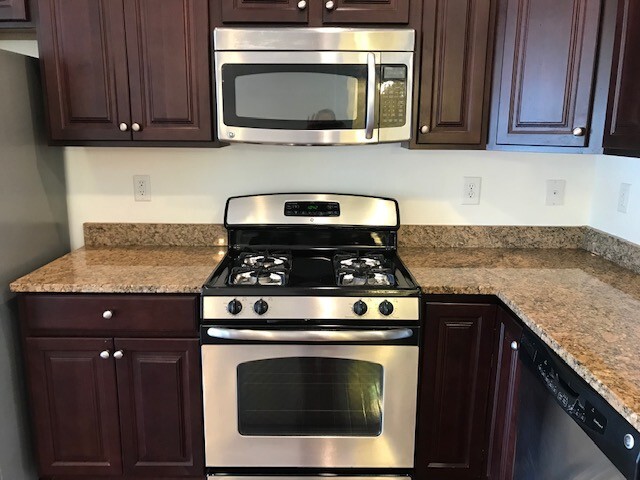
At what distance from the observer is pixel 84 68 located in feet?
6.25

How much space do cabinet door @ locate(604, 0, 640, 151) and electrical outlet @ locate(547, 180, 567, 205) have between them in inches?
22.8

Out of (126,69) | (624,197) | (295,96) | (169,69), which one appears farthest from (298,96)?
(624,197)

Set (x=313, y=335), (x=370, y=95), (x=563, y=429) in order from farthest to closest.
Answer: (x=370, y=95) → (x=313, y=335) → (x=563, y=429)

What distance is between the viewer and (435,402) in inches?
72.1

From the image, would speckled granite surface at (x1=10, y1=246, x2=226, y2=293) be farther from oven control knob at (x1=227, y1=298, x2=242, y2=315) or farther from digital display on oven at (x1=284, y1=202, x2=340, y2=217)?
digital display on oven at (x1=284, y1=202, x2=340, y2=217)

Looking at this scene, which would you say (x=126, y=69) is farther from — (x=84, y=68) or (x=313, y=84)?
(x=313, y=84)

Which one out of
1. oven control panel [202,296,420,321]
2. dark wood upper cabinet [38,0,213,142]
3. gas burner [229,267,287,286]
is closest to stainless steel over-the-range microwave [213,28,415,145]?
dark wood upper cabinet [38,0,213,142]

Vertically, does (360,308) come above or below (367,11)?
below

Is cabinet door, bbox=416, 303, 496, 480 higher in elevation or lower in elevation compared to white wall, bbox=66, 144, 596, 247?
lower

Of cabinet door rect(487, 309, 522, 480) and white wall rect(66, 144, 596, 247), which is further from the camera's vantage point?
white wall rect(66, 144, 596, 247)

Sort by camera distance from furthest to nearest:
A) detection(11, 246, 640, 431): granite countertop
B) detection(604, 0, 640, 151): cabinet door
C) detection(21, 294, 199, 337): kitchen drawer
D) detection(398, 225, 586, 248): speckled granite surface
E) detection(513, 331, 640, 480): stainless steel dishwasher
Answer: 1. detection(398, 225, 586, 248): speckled granite surface
2. detection(21, 294, 199, 337): kitchen drawer
3. detection(604, 0, 640, 151): cabinet door
4. detection(11, 246, 640, 431): granite countertop
5. detection(513, 331, 640, 480): stainless steel dishwasher

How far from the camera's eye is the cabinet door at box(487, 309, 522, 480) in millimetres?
1653

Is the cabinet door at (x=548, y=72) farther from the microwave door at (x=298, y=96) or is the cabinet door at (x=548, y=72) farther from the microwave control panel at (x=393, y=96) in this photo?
the microwave door at (x=298, y=96)

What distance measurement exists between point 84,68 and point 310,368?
1402mm
